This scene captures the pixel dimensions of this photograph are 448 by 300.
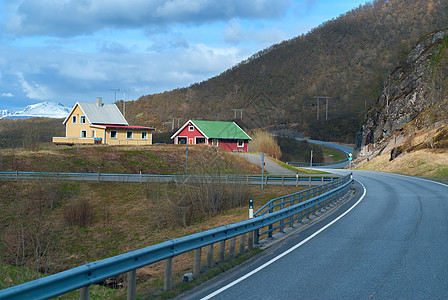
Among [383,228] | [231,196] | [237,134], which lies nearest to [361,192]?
[231,196]

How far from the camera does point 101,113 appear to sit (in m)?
66.2

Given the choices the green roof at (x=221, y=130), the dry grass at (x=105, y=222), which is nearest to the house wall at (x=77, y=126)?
the green roof at (x=221, y=130)

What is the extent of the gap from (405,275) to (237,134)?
64.9m

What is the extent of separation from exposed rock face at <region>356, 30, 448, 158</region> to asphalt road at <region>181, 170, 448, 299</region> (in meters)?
51.8

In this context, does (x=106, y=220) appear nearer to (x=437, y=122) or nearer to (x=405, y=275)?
(x=405, y=275)

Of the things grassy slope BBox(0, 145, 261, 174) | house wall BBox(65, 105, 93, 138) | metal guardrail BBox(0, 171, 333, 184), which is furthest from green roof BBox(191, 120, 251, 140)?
metal guardrail BBox(0, 171, 333, 184)

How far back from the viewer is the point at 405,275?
354 inches

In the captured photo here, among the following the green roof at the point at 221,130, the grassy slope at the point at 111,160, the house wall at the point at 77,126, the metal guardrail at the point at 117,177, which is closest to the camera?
the metal guardrail at the point at 117,177

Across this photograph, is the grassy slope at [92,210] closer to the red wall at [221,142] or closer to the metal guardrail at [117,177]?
the metal guardrail at [117,177]

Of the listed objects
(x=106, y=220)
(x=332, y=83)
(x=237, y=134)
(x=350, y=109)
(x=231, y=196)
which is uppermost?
(x=332, y=83)

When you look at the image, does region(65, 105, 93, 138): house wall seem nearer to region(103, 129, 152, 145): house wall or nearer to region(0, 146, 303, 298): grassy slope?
region(103, 129, 152, 145): house wall

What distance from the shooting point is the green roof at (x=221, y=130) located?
72.6 metres

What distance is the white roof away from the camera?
64.4 meters

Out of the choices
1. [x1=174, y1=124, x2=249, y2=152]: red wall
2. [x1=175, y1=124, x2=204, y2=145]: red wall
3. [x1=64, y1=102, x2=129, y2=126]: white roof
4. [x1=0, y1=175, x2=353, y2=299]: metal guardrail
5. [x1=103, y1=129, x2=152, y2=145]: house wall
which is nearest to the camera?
[x1=0, y1=175, x2=353, y2=299]: metal guardrail
